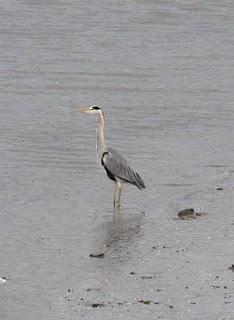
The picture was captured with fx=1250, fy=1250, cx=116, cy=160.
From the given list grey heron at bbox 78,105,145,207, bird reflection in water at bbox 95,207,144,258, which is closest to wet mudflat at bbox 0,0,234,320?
bird reflection in water at bbox 95,207,144,258

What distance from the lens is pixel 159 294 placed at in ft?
44.9

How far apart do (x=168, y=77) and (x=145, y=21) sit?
5826mm

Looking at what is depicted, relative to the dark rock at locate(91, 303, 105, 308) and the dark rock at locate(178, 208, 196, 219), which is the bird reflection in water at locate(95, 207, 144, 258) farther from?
the dark rock at locate(91, 303, 105, 308)

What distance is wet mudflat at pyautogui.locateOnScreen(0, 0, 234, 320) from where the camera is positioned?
13977mm

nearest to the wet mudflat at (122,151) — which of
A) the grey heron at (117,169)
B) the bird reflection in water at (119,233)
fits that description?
the bird reflection in water at (119,233)

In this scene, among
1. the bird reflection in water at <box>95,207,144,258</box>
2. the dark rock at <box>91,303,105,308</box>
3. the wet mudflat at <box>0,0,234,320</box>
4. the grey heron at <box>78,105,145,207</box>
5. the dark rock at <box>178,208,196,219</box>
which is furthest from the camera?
the grey heron at <box>78,105,145,207</box>

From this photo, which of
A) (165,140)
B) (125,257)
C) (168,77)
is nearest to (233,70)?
(168,77)

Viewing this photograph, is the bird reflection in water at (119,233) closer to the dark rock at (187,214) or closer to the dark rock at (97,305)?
the dark rock at (187,214)

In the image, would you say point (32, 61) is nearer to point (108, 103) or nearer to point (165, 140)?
point (108, 103)

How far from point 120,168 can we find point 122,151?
2421mm

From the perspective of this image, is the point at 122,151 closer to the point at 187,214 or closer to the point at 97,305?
the point at 187,214

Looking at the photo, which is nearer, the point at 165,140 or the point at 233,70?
the point at 165,140

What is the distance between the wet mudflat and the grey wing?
33 cm

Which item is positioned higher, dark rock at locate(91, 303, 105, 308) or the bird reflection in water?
the bird reflection in water
